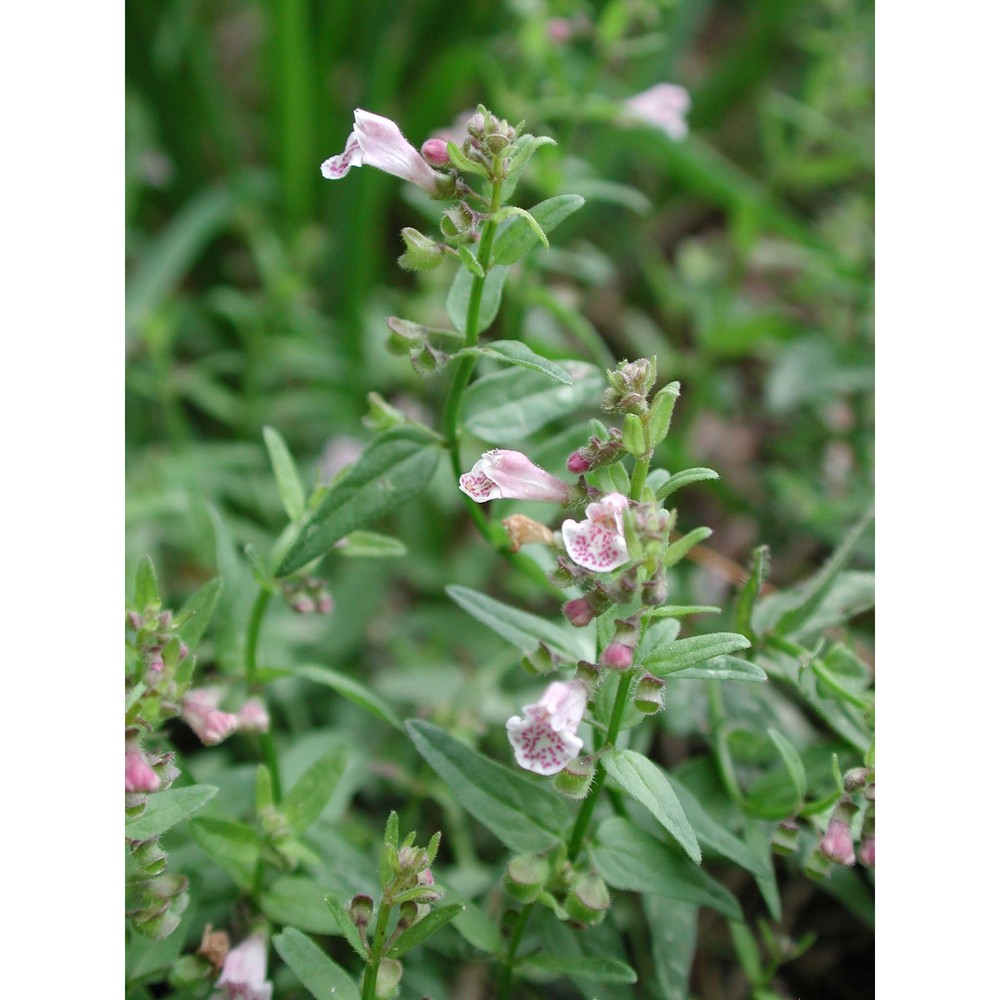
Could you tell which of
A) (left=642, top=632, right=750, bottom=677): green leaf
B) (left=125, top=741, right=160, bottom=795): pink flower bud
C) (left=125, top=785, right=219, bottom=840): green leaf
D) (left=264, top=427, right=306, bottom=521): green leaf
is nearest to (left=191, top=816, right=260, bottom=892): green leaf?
(left=125, top=785, right=219, bottom=840): green leaf

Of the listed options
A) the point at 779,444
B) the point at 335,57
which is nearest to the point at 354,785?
the point at 779,444

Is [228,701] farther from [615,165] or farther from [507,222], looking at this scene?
Result: [615,165]

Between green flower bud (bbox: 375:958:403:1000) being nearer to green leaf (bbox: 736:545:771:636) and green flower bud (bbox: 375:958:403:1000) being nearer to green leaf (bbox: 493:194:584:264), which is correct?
green leaf (bbox: 736:545:771:636)

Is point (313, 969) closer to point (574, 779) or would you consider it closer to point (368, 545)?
point (574, 779)

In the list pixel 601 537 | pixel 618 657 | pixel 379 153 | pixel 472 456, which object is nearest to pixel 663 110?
pixel 472 456

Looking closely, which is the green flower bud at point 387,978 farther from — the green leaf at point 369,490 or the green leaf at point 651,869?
the green leaf at point 369,490

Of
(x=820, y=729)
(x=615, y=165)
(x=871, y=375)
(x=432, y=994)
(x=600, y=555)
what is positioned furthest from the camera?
(x=615, y=165)
